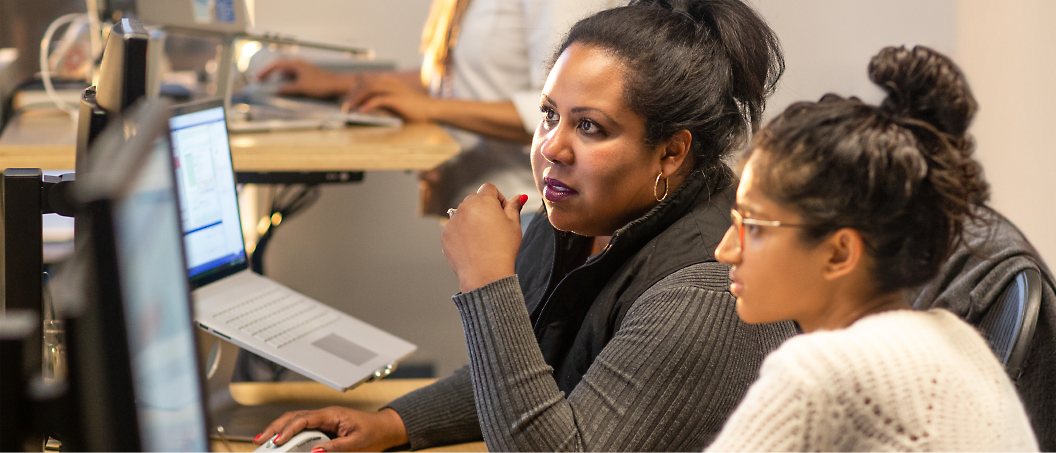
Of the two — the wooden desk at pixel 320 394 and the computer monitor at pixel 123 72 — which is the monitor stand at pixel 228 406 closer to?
the wooden desk at pixel 320 394

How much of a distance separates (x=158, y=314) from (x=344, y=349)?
2.71ft

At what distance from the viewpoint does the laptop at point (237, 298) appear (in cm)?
118

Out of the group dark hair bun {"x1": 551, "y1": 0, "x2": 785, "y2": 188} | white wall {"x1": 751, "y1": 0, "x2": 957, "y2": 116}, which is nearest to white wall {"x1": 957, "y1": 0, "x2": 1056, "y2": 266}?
white wall {"x1": 751, "y1": 0, "x2": 957, "y2": 116}

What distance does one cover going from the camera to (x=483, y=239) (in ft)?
3.07

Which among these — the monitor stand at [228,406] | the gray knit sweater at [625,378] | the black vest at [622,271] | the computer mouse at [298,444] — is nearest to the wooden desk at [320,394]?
the monitor stand at [228,406]

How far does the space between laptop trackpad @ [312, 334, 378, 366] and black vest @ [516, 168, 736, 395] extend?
0.29 metres

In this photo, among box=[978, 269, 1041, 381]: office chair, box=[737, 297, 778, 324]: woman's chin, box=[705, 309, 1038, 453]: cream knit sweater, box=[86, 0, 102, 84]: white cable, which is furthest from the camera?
box=[86, 0, 102, 84]: white cable

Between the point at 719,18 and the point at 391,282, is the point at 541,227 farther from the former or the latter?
the point at 391,282

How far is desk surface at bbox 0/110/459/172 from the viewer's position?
5.92 feet

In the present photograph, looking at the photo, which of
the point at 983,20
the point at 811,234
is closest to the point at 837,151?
the point at 811,234

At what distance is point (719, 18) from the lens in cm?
104

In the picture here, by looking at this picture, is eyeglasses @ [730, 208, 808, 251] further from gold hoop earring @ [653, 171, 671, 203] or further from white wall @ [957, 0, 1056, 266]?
white wall @ [957, 0, 1056, 266]

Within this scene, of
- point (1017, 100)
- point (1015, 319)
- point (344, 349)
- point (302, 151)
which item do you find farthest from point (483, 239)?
point (1017, 100)

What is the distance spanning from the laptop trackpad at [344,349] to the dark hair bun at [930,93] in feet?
2.62
